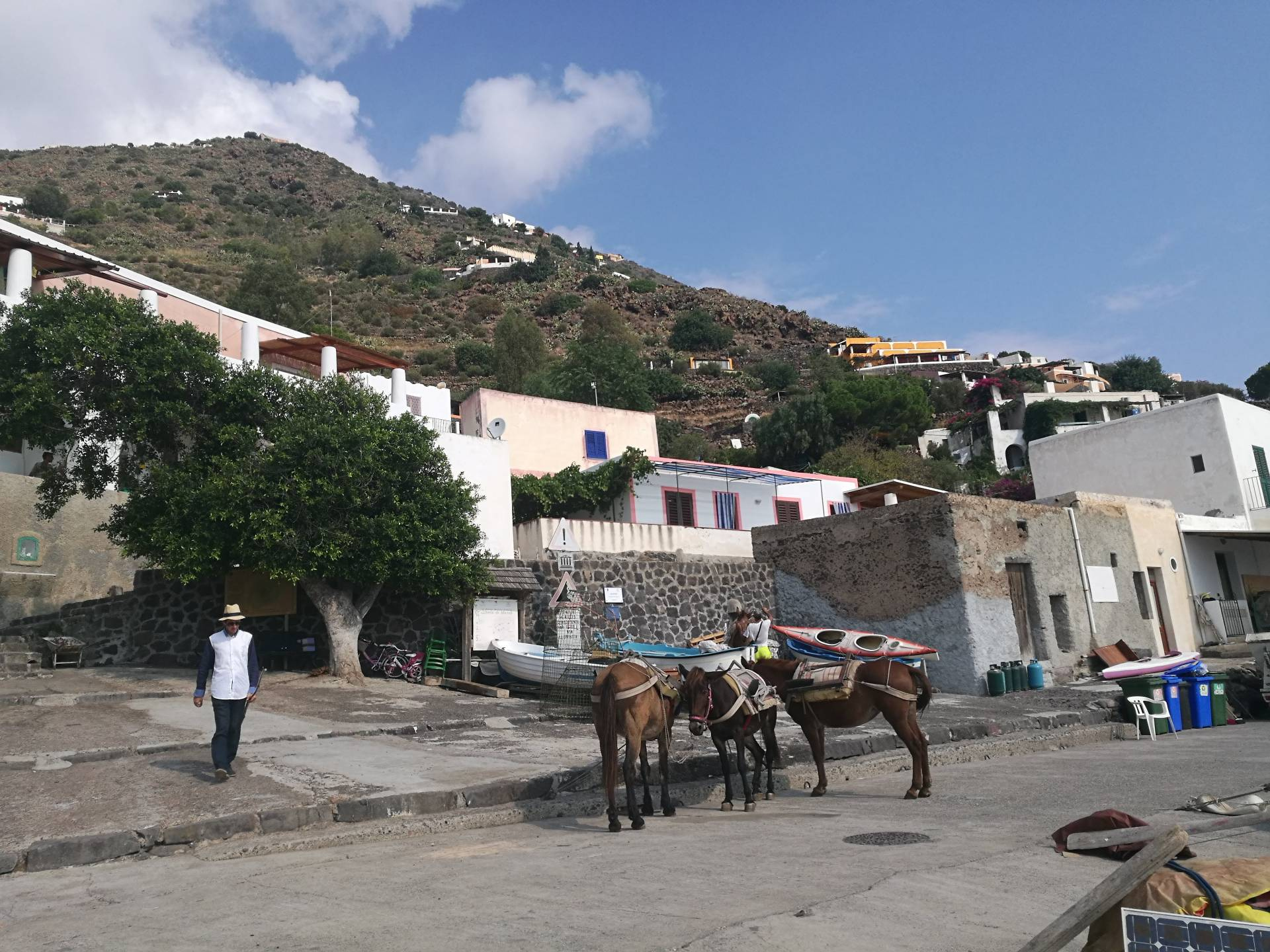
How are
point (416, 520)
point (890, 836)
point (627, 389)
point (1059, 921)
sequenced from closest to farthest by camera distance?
point (1059, 921), point (890, 836), point (416, 520), point (627, 389)

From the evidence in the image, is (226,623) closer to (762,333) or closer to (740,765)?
(740,765)

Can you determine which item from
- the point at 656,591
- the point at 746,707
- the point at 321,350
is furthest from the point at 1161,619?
the point at 321,350

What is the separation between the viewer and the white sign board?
2455cm

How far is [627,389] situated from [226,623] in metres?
45.1

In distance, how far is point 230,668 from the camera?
9.61 m

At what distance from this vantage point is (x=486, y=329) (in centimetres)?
8219

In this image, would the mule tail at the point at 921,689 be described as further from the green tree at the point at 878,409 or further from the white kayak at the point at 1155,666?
the green tree at the point at 878,409

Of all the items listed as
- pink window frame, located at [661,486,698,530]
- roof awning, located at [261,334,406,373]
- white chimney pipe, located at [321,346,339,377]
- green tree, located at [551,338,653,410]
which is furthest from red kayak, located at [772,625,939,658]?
green tree, located at [551,338,653,410]

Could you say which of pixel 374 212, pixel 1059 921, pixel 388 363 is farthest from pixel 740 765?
pixel 374 212

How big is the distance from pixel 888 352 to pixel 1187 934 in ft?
360

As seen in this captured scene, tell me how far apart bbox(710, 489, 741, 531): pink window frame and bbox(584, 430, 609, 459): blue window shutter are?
5127 millimetres

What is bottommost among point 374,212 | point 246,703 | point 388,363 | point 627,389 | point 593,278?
point 246,703

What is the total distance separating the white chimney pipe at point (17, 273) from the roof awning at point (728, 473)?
61.8 ft

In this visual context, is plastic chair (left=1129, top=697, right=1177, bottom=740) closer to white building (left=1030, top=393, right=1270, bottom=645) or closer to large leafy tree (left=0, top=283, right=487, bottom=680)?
large leafy tree (left=0, top=283, right=487, bottom=680)
